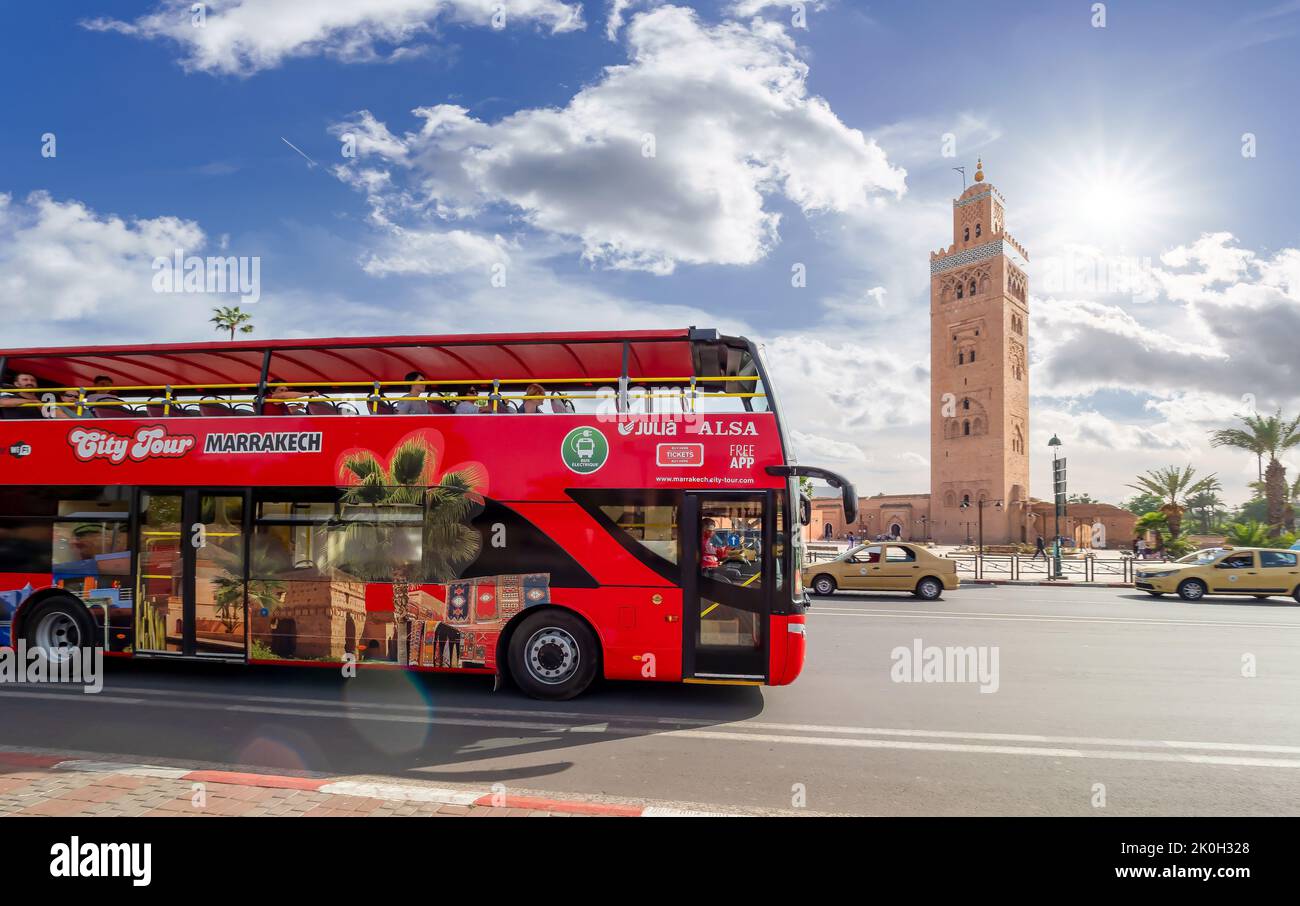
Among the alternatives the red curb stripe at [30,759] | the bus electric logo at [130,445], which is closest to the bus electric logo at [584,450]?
the bus electric logo at [130,445]

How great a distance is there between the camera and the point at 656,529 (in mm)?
7555

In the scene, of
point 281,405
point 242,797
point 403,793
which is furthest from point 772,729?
point 281,405

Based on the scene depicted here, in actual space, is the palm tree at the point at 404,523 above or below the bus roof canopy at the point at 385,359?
below

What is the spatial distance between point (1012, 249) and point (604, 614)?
8030cm

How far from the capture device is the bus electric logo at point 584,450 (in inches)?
303

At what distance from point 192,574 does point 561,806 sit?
5.85m

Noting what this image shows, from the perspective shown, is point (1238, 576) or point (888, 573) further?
point (1238, 576)

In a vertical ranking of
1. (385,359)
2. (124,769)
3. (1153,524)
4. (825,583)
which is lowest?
(825,583)

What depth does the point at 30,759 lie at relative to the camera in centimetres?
519

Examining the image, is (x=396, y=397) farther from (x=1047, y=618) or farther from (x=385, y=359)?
(x=1047, y=618)

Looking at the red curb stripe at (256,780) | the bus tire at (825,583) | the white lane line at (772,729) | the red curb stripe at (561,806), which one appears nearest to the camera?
the red curb stripe at (561,806)

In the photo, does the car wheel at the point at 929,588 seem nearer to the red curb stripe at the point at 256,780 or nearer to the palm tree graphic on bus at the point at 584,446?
the palm tree graphic on bus at the point at 584,446

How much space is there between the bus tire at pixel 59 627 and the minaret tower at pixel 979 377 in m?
70.7

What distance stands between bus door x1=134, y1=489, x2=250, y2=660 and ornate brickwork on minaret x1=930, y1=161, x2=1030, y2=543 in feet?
231
